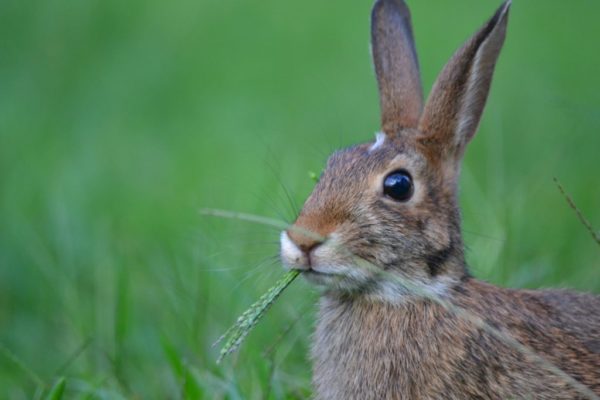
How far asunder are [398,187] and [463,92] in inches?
18.4

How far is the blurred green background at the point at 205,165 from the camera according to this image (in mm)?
5371

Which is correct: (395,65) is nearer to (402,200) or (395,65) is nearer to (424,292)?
(402,200)

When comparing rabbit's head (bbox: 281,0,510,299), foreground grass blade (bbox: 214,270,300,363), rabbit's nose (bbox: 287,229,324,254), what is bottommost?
foreground grass blade (bbox: 214,270,300,363)

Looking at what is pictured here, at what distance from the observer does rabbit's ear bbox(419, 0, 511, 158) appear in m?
4.49

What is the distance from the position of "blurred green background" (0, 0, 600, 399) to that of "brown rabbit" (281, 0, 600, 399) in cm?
41

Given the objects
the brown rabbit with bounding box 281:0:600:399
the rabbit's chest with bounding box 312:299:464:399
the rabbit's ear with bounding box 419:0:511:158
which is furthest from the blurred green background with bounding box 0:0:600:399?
the rabbit's ear with bounding box 419:0:511:158

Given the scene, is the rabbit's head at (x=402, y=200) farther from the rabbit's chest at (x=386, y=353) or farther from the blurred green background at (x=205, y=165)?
the blurred green background at (x=205, y=165)

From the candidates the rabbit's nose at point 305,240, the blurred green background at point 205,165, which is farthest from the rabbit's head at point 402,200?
the blurred green background at point 205,165

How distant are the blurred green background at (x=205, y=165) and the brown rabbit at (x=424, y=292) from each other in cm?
41

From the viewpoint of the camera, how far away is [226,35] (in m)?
10.9

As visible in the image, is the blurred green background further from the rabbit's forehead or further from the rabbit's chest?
the rabbit's forehead

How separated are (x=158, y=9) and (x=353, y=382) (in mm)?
7376

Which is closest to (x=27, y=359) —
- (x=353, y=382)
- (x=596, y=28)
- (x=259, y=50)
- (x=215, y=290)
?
(x=215, y=290)

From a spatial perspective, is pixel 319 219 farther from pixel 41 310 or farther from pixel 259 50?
pixel 259 50
